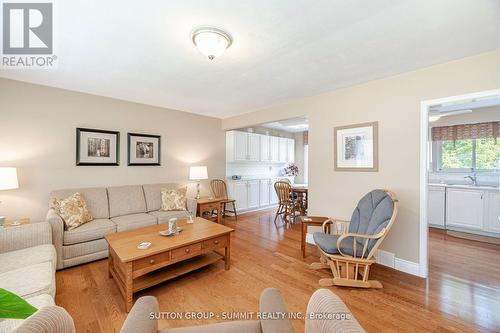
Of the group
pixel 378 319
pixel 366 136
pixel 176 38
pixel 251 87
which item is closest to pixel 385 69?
pixel 366 136

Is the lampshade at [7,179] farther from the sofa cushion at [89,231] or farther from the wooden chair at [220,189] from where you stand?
the wooden chair at [220,189]

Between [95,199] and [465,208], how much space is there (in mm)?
6354

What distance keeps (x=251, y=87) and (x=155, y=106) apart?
2150 millimetres

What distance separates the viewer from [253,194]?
588cm

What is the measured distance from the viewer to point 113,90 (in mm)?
3277

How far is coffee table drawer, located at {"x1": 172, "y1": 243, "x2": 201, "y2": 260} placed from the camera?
7.21 feet

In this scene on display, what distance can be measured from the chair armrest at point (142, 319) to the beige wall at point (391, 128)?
9.17 feet

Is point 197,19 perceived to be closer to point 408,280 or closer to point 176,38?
point 176,38

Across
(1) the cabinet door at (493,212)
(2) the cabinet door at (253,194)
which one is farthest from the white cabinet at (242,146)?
(1) the cabinet door at (493,212)

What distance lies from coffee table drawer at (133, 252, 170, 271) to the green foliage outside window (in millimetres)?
5807

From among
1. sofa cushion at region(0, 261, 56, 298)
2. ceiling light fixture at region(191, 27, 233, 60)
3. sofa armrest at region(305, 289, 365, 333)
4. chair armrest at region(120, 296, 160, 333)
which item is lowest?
sofa cushion at region(0, 261, 56, 298)

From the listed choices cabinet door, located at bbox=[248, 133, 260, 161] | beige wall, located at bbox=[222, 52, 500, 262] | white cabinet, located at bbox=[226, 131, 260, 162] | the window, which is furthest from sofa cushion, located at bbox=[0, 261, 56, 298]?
the window

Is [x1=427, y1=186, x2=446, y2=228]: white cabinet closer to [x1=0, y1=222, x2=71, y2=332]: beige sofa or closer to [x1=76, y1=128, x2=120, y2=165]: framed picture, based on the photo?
[x1=0, y1=222, x2=71, y2=332]: beige sofa

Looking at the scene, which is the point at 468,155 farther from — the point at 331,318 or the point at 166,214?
the point at 166,214
